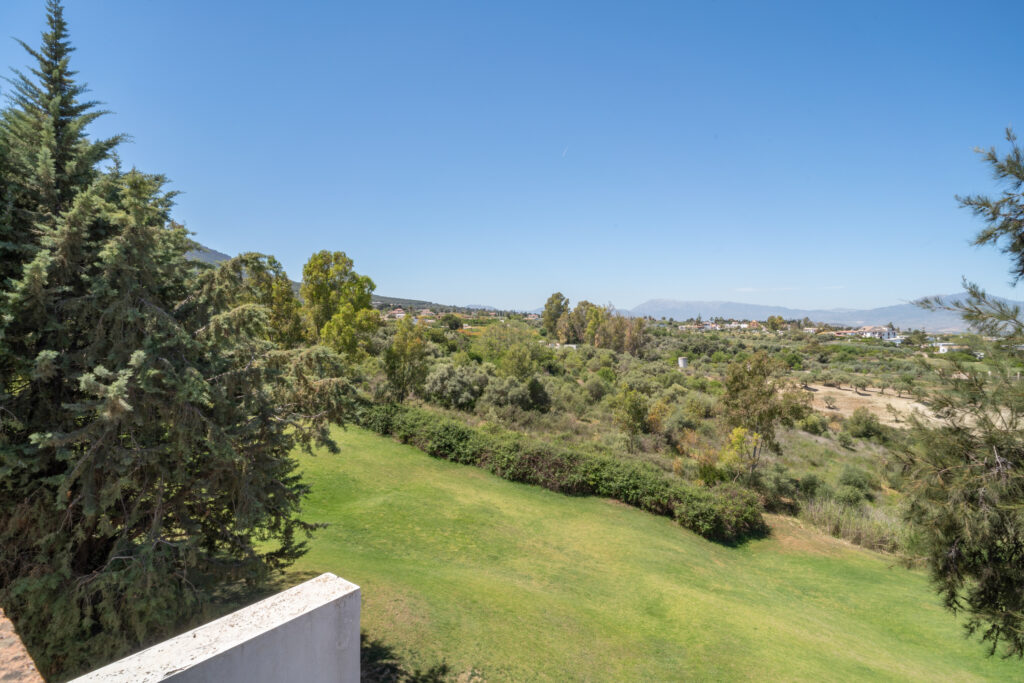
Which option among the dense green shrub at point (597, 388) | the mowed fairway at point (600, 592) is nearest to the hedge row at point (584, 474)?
the mowed fairway at point (600, 592)

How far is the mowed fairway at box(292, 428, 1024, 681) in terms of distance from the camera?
21.0 ft

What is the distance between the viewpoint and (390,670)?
5.41 metres

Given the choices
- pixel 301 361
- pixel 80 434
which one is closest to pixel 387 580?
pixel 301 361

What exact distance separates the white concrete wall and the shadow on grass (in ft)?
9.33

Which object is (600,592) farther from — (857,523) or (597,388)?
(597,388)

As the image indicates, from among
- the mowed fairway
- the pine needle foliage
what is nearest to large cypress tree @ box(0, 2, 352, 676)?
the mowed fairway

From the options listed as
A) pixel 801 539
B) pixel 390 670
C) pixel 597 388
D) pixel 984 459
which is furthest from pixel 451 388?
pixel 984 459

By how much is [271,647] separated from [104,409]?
2.90 m

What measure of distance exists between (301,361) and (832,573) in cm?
1367

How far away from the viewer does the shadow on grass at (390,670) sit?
17.3ft

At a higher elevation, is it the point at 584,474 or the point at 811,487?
the point at 584,474

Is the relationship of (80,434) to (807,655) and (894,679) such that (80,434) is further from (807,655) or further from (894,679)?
(894,679)

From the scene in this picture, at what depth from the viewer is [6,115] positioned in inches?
190

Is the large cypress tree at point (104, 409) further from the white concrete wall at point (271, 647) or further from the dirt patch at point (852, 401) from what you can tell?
the dirt patch at point (852, 401)
